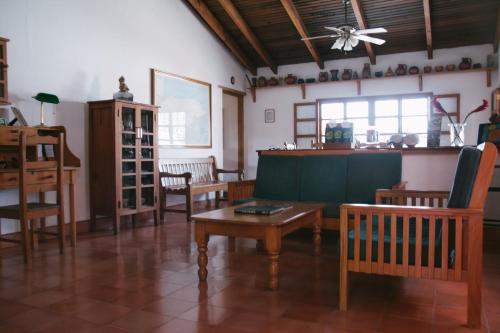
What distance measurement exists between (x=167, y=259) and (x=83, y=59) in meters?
2.81

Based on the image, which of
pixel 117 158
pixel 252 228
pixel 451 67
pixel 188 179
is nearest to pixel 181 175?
pixel 188 179

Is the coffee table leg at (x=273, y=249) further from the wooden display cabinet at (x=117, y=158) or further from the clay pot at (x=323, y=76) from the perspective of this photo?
the clay pot at (x=323, y=76)

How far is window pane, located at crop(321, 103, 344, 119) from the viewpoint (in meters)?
8.48

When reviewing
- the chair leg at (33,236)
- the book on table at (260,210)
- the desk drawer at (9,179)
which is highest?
the desk drawer at (9,179)

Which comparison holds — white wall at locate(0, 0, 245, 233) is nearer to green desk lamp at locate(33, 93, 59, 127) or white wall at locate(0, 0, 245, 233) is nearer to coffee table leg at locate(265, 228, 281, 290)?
green desk lamp at locate(33, 93, 59, 127)

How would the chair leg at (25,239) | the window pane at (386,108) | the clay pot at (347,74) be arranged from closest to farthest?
the chair leg at (25,239) < the window pane at (386,108) < the clay pot at (347,74)

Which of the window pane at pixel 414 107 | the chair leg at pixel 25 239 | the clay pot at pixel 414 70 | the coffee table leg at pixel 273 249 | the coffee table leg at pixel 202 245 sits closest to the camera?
the coffee table leg at pixel 273 249

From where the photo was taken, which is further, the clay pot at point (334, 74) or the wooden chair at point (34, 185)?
the clay pot at point (334, 74)

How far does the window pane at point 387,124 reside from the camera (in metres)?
8.09

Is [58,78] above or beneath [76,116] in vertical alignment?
above

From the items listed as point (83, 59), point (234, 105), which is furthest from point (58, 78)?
point (234, 105)

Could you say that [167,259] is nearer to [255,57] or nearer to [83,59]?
[83,59]

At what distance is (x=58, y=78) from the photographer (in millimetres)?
4621

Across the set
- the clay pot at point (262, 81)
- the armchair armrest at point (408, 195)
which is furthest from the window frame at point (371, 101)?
the armchair armrest at point (408, 195)
